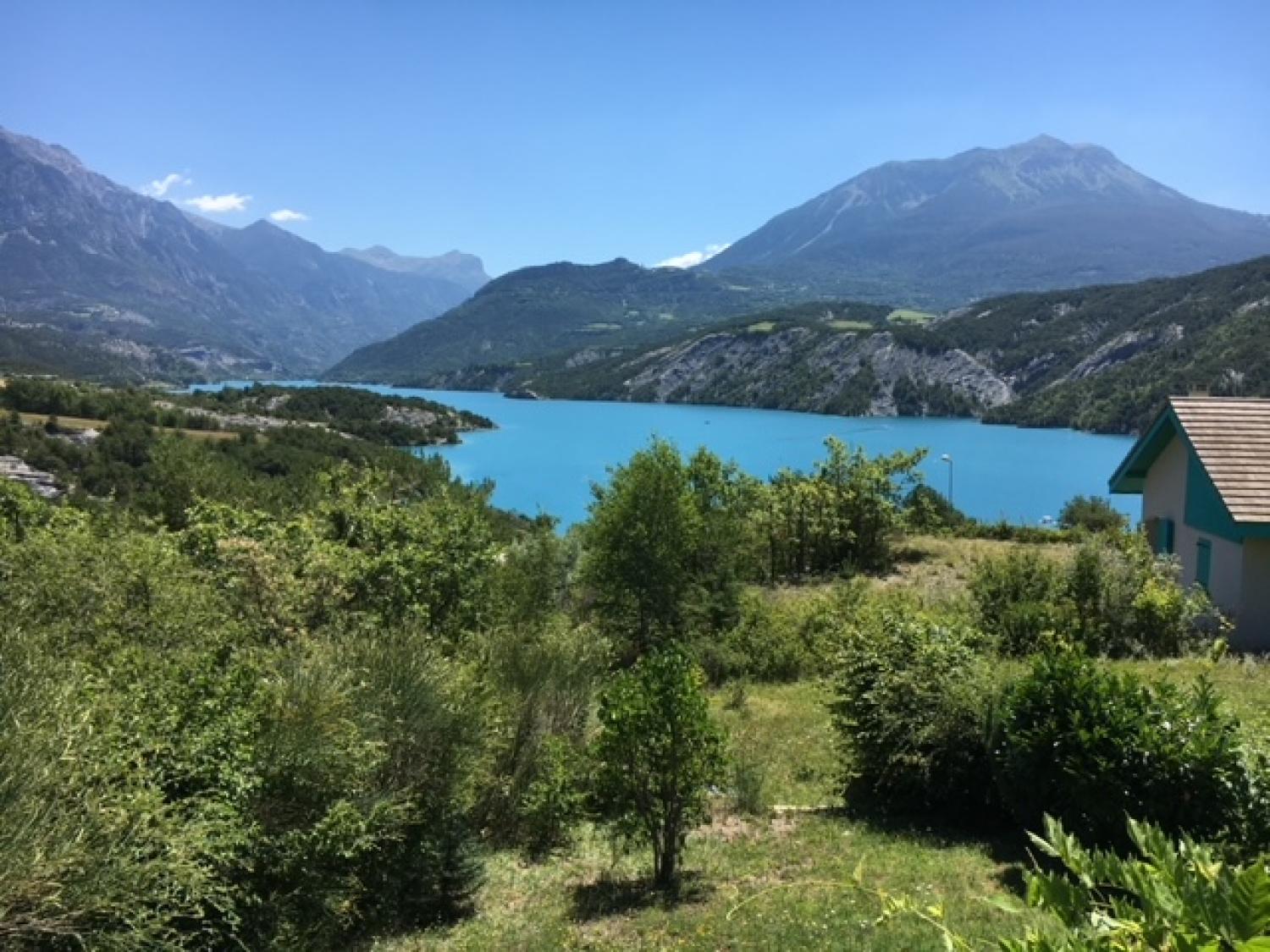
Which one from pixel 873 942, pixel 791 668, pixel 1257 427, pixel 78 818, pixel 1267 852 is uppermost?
pixel 1257 427

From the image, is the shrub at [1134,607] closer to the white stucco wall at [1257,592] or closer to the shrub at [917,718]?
the white stucco wall at [1257,592]

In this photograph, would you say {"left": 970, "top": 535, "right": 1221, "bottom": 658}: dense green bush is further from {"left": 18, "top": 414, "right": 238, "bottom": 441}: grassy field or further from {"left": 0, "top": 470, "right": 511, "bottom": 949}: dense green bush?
{"left": 18, "top": 414, "right": 238, "bottom": 441}: grassy field

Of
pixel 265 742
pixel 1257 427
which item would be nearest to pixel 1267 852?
pixel 265 742

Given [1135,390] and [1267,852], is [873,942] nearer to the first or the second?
[1267,852]

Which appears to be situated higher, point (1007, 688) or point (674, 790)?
point (1007, 688)

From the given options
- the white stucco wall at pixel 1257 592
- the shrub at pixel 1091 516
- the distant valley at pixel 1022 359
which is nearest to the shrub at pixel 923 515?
the shrub at pixel 1091 516

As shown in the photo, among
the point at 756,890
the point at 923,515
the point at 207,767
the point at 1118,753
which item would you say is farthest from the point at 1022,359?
the point at 207,767
